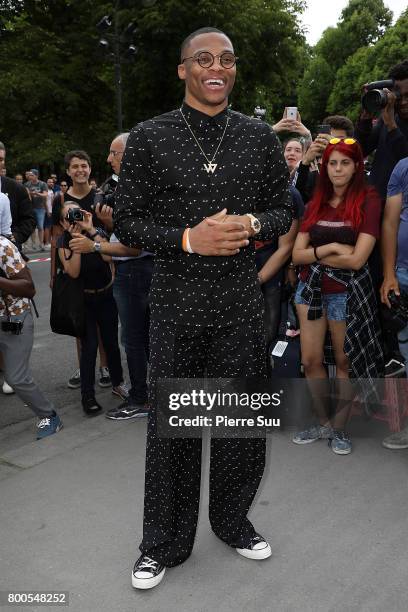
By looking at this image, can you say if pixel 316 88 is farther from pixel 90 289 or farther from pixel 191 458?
pixel 191 458

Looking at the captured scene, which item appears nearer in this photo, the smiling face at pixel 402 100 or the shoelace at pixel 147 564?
the shoelace at pixel 147 564

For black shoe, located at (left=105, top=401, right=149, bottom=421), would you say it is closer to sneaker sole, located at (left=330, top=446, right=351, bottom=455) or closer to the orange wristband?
sneaker sole, located at (left=330, top=446, right=351, bottom=455)

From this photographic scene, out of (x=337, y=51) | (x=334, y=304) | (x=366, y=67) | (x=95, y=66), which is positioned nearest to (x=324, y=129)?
(x=334, y=304)

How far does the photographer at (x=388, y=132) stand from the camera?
3768 millimetres

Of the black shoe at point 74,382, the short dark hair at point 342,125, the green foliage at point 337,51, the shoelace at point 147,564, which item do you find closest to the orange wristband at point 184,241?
the shoelace at point 147,564

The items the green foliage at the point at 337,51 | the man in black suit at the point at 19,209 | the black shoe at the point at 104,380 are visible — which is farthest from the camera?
the green foliage at the point at 337,51

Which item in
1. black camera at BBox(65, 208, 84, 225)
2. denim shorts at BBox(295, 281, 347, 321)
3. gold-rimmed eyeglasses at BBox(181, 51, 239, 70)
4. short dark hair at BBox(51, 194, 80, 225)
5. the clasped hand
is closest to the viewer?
the clasped hand

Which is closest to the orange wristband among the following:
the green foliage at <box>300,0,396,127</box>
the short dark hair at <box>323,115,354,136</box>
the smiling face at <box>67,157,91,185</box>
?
the short dark hair at <box>323,115,354,136</box>

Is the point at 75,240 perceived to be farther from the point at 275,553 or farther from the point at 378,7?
the point at 378,7

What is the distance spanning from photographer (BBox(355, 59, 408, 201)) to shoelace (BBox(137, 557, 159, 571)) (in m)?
2.65

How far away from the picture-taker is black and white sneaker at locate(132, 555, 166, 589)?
8.16 ft

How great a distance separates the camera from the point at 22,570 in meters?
2.60

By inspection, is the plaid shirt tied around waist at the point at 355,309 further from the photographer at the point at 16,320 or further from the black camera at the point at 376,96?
the photographer at the point at 16,320

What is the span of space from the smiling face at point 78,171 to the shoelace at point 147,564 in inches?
118
